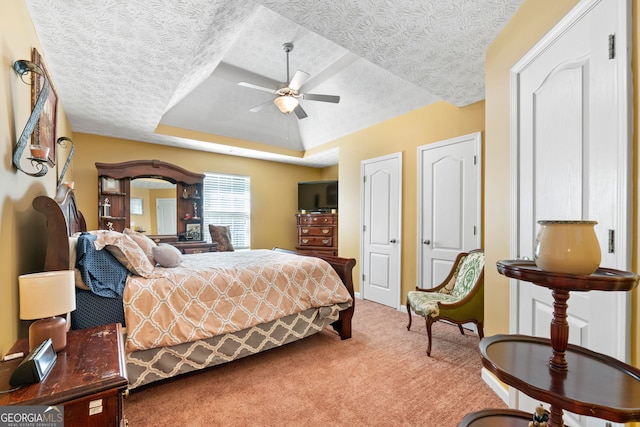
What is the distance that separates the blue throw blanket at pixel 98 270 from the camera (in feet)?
5.93

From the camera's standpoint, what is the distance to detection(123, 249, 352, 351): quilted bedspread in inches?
75.5

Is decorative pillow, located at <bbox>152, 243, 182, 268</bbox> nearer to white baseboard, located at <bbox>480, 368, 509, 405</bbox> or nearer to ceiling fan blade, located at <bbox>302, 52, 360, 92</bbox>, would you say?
white baseboard, located at <bbox>480, 368, 509, 405</bbox>

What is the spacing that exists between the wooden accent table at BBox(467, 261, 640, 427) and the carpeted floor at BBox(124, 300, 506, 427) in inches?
46.4

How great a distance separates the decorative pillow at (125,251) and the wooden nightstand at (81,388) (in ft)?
2.71

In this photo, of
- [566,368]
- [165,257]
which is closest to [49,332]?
[165,257]

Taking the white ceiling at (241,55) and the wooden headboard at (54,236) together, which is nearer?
the wooden headboard at (54,236)

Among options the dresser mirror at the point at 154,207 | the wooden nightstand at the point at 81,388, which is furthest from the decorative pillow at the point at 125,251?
the dresser mirror at the point at 154,207

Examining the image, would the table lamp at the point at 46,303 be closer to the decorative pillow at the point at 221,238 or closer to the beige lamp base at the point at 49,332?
the beige lamp base at the point at 49,332

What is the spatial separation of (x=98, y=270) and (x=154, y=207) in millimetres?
2771

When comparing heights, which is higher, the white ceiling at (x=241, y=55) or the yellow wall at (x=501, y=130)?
the white ceiling at (x=241, y=55)

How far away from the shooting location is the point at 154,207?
436 centimetres

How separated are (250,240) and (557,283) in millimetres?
5345

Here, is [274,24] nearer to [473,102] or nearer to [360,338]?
[473,102]

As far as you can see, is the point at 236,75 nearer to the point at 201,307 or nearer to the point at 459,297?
the point at 201,307
